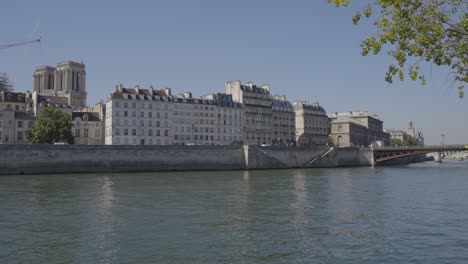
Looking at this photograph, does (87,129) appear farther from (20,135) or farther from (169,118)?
(169,118)

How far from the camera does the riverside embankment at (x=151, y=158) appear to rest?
51125 millimetres

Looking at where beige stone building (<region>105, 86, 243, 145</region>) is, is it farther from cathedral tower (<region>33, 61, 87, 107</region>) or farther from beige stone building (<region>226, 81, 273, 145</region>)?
cathedral tower (<region>33, 61, 87, 107</region>)

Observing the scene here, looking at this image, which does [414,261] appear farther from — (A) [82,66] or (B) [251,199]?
(A) [82,66]

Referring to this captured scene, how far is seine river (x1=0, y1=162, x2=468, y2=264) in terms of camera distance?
14008 millimetres

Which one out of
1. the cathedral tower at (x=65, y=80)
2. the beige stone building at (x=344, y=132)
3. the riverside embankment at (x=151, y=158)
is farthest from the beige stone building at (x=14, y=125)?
the beige stone building at (x=344, y=132)

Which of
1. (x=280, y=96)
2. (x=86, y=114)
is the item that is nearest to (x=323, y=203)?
(x=86, y=114)

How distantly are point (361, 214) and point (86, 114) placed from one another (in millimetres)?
68562

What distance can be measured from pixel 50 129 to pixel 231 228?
49.6 m

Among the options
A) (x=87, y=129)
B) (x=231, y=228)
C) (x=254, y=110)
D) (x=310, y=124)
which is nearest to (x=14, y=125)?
(x=87, y=129)

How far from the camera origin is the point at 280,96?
368ft

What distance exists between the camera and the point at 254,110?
319 feet

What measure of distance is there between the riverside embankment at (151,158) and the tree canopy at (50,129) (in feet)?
31.0

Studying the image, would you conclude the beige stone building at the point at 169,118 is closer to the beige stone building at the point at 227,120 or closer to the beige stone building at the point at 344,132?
the beige stone building at the point at 227,120

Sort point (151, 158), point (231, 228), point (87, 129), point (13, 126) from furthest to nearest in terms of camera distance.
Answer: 1. point (87, 129)
2. point (13, 126)
3. point (151, 158)
4. point (231, 228)
